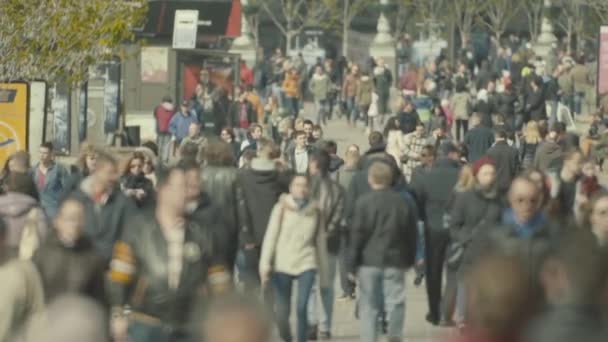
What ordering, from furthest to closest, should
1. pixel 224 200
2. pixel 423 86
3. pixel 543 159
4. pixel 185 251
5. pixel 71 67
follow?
pixel 423 86 → pixel 71 67 → pixel 543 159 → pixel 224 200 → pixel 185 251

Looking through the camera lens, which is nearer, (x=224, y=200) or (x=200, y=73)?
(x=224, y=200)

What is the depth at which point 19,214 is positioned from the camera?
44.6 feet

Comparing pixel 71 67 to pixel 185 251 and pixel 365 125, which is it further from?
pixel 185 251

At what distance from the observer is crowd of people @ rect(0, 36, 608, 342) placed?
7.41 m

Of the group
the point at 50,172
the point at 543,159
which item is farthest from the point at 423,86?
the point at 50,172

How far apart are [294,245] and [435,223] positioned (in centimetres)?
350

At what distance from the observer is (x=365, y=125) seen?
4772 centimetres

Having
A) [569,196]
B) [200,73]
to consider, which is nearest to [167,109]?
[200,73]

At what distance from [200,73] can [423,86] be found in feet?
15.8

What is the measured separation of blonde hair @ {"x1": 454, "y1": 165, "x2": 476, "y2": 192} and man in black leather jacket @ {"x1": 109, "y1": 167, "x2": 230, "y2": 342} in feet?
19.9

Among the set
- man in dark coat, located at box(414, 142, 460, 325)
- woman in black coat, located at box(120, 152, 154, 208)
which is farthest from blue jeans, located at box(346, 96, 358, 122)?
man in dark coat, located at box(414, 142, 460, 325)

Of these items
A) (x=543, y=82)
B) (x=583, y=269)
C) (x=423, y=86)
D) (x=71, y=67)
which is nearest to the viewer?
(x=583, y=269)

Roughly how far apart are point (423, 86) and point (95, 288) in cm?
3491

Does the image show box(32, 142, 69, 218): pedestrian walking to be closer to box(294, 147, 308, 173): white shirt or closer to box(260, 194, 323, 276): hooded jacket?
box(294, 147, 308, 173): white shirt
